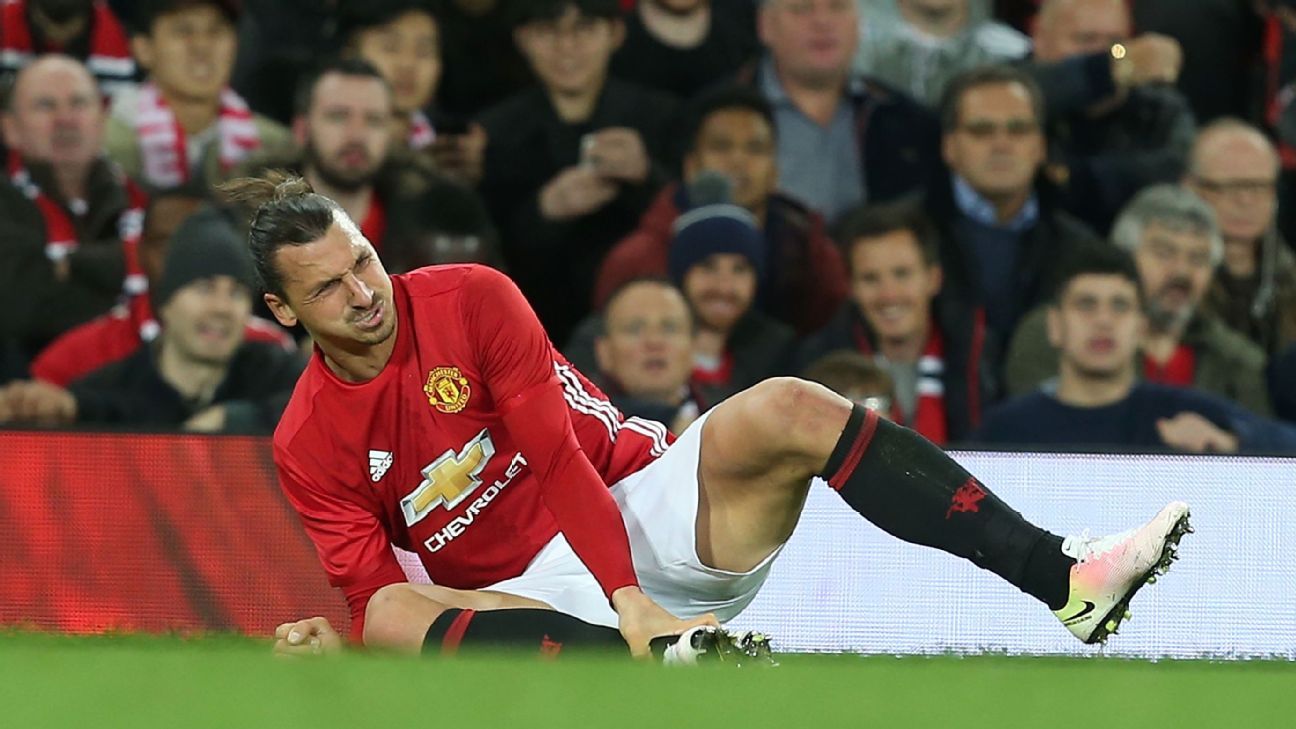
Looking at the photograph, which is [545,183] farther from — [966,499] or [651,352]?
[966,499]

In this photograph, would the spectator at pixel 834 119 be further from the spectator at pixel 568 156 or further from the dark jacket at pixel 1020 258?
the spectator at pixel 568 156

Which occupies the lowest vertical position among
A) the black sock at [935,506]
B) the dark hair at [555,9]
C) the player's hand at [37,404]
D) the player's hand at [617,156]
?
the player's hand at [37,404]

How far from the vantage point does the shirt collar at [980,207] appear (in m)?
6.88

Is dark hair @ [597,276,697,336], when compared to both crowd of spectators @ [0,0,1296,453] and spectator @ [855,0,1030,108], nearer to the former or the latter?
crowd of spectators @ [0,0,1296,453]

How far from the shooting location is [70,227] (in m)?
6.73

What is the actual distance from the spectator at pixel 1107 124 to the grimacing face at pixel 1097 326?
2.23ft

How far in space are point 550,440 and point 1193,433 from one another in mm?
2863

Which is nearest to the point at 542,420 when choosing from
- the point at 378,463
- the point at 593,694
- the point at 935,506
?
the point at 378,463

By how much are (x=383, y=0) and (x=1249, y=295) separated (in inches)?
127

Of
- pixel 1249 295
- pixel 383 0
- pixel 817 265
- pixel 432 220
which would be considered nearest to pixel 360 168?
pixel 432 220

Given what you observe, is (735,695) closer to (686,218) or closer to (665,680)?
(665,680)

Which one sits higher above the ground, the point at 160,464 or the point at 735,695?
the point at 735,695

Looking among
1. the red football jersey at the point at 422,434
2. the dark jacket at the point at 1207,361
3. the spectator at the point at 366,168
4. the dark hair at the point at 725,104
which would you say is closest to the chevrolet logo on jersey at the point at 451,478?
the red football jersey at the point at 422,434

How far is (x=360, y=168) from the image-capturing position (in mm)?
6648
